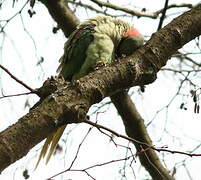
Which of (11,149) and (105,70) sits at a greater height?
(105,70)

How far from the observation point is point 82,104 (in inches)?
60.5

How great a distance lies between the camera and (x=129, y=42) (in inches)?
115

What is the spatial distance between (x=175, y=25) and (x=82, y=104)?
0.58 meters

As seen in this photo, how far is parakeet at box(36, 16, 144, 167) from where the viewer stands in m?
3.08

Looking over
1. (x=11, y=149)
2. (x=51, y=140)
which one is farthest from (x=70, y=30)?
(x=11, y=149)

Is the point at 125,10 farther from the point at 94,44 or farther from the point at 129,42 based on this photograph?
the point at 129,42

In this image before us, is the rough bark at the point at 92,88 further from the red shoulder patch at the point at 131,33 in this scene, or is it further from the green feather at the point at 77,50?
the green feather at the point at 77,50

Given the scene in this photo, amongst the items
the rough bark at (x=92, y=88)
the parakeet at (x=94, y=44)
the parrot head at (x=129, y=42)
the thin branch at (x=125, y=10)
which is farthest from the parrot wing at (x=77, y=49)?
the rough bark at (x=92, y=88)

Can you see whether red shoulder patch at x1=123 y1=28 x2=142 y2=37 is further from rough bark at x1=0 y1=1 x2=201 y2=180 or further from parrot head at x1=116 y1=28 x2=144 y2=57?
rough bark at x1=0 y1=1 x2=201 y2=180

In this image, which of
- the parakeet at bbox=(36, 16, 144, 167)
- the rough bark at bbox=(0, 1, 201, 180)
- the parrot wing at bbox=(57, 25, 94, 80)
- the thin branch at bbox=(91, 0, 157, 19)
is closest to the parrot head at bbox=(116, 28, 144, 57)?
the parakeet at bbox=(36, 16, 144, 167)

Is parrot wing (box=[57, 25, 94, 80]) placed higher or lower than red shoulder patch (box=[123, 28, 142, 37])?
lower

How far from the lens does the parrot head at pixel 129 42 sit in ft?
9.36

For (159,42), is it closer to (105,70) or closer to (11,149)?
(105,70)

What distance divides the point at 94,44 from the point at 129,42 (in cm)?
32
